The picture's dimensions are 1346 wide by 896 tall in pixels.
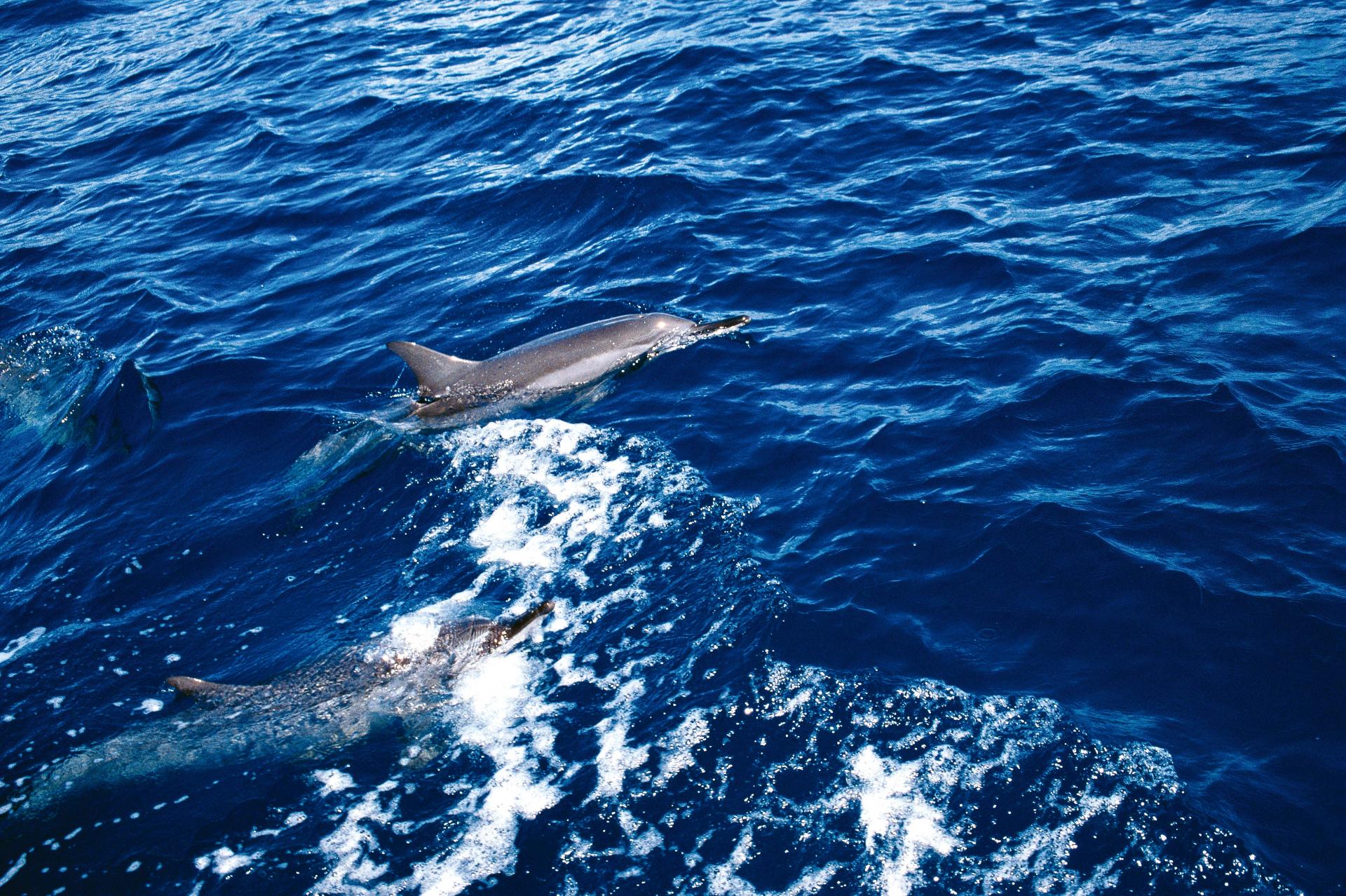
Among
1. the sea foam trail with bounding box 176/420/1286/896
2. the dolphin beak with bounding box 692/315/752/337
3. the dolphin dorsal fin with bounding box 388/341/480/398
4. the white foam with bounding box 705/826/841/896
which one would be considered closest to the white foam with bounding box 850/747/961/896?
the sea foam trail with bounding box 176/420/1286/896

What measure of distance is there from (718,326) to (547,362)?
208cm

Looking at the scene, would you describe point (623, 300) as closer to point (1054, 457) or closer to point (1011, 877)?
point (1054, 457)

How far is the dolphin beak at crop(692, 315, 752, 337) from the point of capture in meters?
11.9

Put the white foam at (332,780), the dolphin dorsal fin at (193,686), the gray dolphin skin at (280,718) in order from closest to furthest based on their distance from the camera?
1. the white foam at (332,780)
2. the gray dolphin skin at (280,718)
3. the dolphin dorsal fin at (193,686)

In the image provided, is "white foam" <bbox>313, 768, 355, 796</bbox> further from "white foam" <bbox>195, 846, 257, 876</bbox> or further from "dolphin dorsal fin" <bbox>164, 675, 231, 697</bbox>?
"dolphin dorsal fin" <bbox>164, 675, 231, 697</bbox>

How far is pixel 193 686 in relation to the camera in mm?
7578

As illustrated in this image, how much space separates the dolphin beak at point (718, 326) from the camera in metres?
11.9

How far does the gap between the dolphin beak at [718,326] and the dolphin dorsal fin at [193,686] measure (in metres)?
6.41

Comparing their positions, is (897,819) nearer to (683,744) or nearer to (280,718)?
(683,744)

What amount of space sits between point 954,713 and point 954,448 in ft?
10.7

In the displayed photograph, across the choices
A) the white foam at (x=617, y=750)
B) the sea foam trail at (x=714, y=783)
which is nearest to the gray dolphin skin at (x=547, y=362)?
the sea foam trail at (x=714, y=783)

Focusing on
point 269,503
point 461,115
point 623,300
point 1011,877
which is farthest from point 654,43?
point 1011,877

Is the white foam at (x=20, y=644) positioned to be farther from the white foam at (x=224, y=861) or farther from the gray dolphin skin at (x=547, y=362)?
the gray dolphin skin at (x=547, y=362)

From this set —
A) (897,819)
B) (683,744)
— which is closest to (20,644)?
(683,744)
